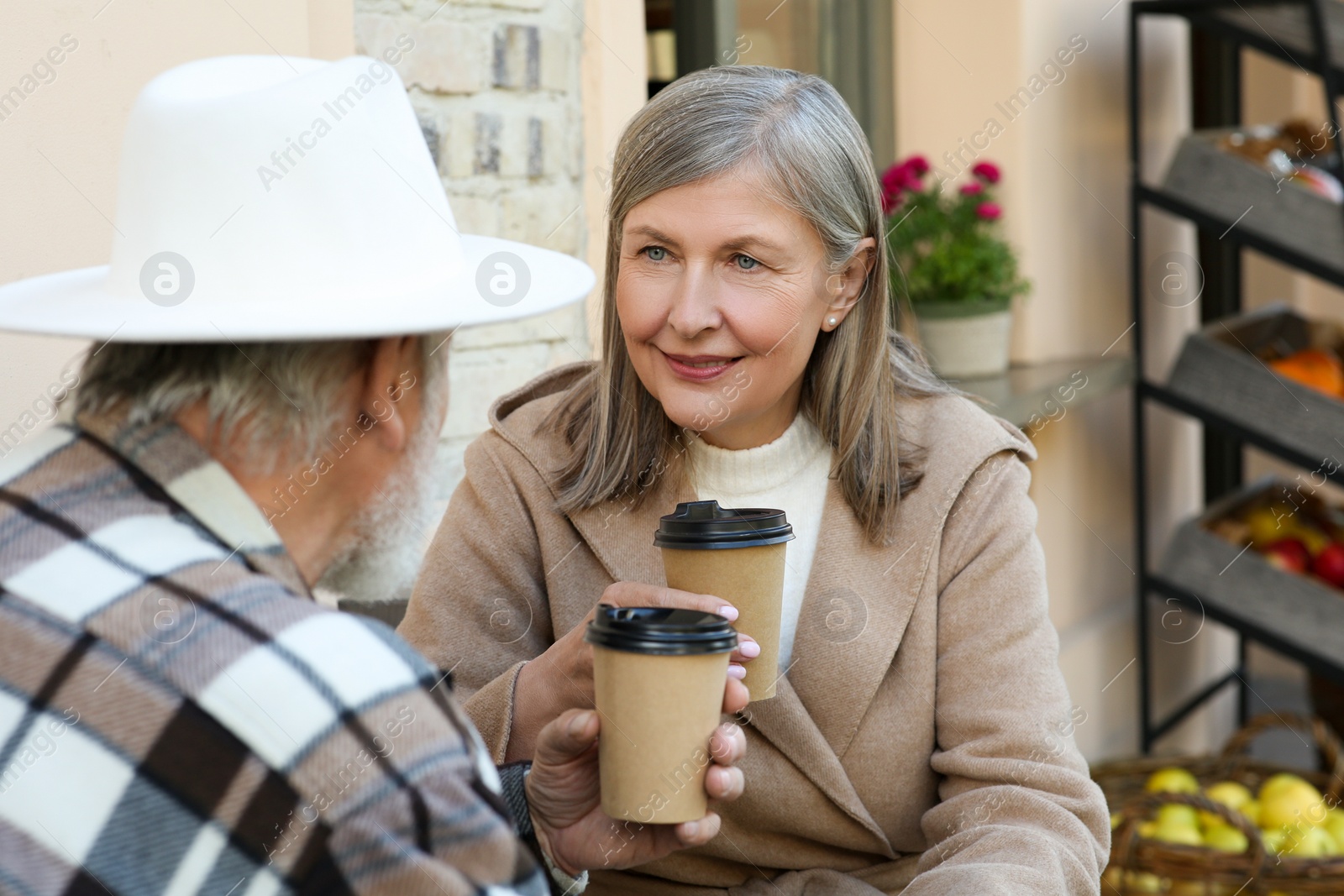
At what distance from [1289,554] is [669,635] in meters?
3.27

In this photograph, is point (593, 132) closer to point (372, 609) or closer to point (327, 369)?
point (372, 609)

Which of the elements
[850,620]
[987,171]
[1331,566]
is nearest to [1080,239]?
[987,171]

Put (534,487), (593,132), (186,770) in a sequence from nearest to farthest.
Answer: (186,770) < (534,487) < (593,132)

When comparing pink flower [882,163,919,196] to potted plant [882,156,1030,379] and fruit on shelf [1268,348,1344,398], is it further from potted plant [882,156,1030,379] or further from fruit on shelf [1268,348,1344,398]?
fruit on shelf [1268,348,1344,398]

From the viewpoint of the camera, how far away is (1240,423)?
3.98 meters

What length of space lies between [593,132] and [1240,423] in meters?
2.32

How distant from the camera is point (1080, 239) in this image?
14.4ft

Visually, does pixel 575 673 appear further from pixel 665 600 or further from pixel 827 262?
pixel 827 262

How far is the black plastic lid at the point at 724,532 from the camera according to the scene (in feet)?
4.64

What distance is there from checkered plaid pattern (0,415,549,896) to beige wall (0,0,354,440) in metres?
0.81

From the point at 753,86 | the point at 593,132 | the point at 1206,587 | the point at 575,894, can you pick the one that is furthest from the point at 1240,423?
the point at 575,894

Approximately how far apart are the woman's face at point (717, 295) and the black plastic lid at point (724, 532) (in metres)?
0.33

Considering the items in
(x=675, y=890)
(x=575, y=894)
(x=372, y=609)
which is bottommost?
(x=675, y=890)

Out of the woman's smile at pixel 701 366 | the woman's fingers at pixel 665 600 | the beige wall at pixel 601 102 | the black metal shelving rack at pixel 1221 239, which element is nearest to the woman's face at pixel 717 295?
the woman's smile at pixel 701 366
